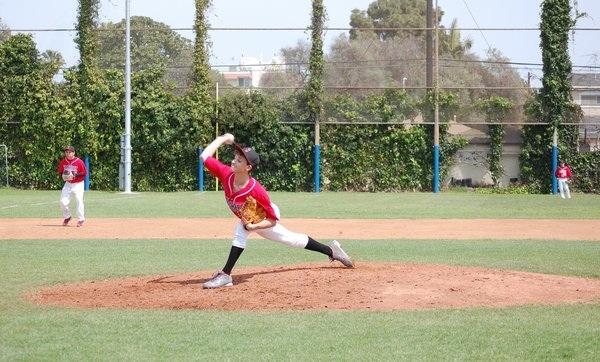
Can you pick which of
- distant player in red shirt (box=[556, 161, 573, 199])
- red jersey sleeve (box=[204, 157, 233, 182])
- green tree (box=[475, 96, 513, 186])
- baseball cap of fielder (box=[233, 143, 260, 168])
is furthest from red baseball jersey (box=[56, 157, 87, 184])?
green tree (box=[475, 96, 513, 186])

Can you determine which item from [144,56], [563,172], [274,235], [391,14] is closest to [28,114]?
[144,56]

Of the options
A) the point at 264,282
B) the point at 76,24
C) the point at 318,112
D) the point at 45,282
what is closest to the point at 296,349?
the point at 264,282

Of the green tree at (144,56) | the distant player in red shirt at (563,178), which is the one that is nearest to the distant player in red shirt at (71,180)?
the green tree at (144,56)

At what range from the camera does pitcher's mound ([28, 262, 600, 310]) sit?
1023 cm

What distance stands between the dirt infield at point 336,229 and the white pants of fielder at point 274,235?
7.62 m

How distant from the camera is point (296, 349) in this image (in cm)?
777

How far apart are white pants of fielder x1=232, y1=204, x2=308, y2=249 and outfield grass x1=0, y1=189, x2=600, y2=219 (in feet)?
44.8

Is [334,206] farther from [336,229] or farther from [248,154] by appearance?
[248,154]

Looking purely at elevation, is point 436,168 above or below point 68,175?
below

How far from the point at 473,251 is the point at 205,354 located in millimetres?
9744

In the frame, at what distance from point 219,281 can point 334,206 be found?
18.3 m

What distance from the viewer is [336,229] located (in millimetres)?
21453

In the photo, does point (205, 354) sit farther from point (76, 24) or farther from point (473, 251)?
point (76, 24)

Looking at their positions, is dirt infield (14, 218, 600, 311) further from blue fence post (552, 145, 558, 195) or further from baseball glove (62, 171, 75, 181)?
blue fence post (552, 145, 558, 195)
